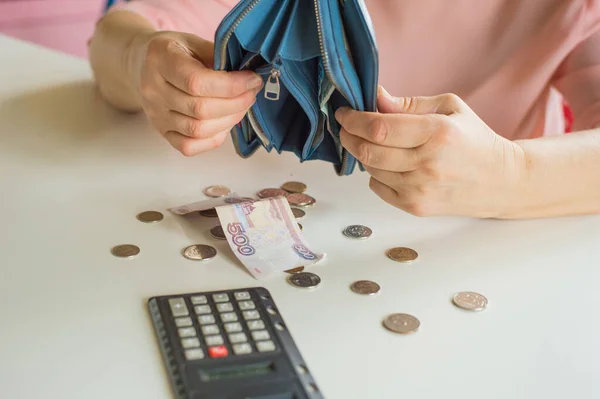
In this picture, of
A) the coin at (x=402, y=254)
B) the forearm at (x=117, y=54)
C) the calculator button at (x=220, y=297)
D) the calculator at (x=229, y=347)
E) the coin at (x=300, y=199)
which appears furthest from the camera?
the forearm at (x=117, y=54)

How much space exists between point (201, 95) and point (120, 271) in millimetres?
212

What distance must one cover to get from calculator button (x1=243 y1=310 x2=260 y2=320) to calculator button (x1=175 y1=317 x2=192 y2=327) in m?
0.05

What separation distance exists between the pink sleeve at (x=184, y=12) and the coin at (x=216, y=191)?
11.9 inches

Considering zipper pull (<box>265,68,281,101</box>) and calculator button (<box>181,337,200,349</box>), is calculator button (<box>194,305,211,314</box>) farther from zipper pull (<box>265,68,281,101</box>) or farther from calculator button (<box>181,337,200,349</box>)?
zipper pull (<box>265,68,281,101</box>)

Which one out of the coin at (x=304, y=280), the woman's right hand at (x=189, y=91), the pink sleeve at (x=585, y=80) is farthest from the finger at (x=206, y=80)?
the pink sleeve at (x=585, y=80)

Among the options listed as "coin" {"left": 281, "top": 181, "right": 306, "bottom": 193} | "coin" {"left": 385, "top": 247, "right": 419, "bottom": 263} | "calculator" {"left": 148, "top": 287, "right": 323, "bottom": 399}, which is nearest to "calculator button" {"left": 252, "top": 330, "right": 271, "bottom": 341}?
"calculator" {"left": 148, "top": 287, "right": 323, "bottom": 399}

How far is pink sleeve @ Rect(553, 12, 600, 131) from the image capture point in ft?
3.08

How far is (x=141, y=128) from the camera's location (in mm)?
1044

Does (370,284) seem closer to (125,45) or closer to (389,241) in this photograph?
(389,241)

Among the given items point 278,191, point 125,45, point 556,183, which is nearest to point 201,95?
point 278,191

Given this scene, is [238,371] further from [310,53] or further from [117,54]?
[117,54]

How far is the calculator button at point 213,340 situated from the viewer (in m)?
0.56

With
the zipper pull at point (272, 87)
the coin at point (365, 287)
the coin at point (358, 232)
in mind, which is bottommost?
the coin at point (358, 232)

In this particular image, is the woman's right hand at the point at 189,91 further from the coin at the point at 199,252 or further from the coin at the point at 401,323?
the coin at the point at 401,323
